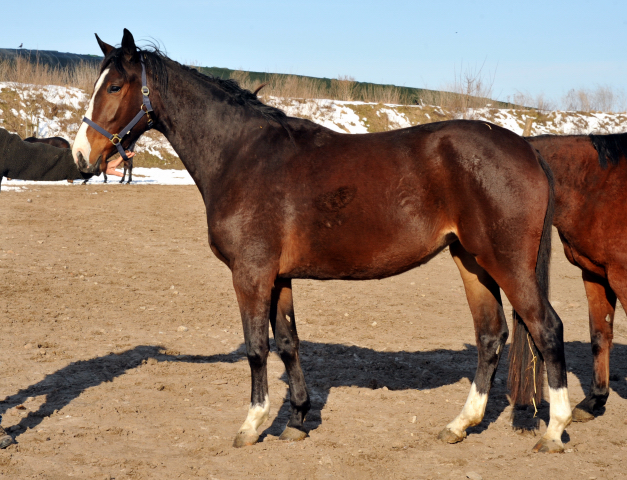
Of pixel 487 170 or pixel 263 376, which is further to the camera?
pixel 263 376

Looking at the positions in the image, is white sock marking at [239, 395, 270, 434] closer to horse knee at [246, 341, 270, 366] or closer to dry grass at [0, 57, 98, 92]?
horse knee at [246, 341, 270, 366]

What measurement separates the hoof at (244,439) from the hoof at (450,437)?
122 centimetres

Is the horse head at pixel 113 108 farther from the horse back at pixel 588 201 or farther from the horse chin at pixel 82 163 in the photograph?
the horse back at pixel 588 201

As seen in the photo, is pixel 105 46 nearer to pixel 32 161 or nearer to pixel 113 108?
pixel 113 108

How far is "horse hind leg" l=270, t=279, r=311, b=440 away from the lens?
3.90 metres

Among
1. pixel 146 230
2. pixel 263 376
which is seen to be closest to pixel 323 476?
pixel 263 376

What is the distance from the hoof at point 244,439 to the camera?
360 cm

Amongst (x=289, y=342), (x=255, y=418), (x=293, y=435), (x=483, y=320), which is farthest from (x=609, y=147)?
(x=255, y=418)

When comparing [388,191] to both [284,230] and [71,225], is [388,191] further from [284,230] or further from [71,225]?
[71,225]

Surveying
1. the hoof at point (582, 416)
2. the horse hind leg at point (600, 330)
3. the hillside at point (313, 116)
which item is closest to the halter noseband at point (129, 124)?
the horse hind leg at point (600, 330)

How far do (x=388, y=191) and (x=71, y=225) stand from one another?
28.8ft

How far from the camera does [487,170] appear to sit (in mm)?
3447

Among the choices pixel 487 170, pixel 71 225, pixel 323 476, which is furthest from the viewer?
pixel 71 225

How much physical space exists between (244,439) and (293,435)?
1.09 feet
